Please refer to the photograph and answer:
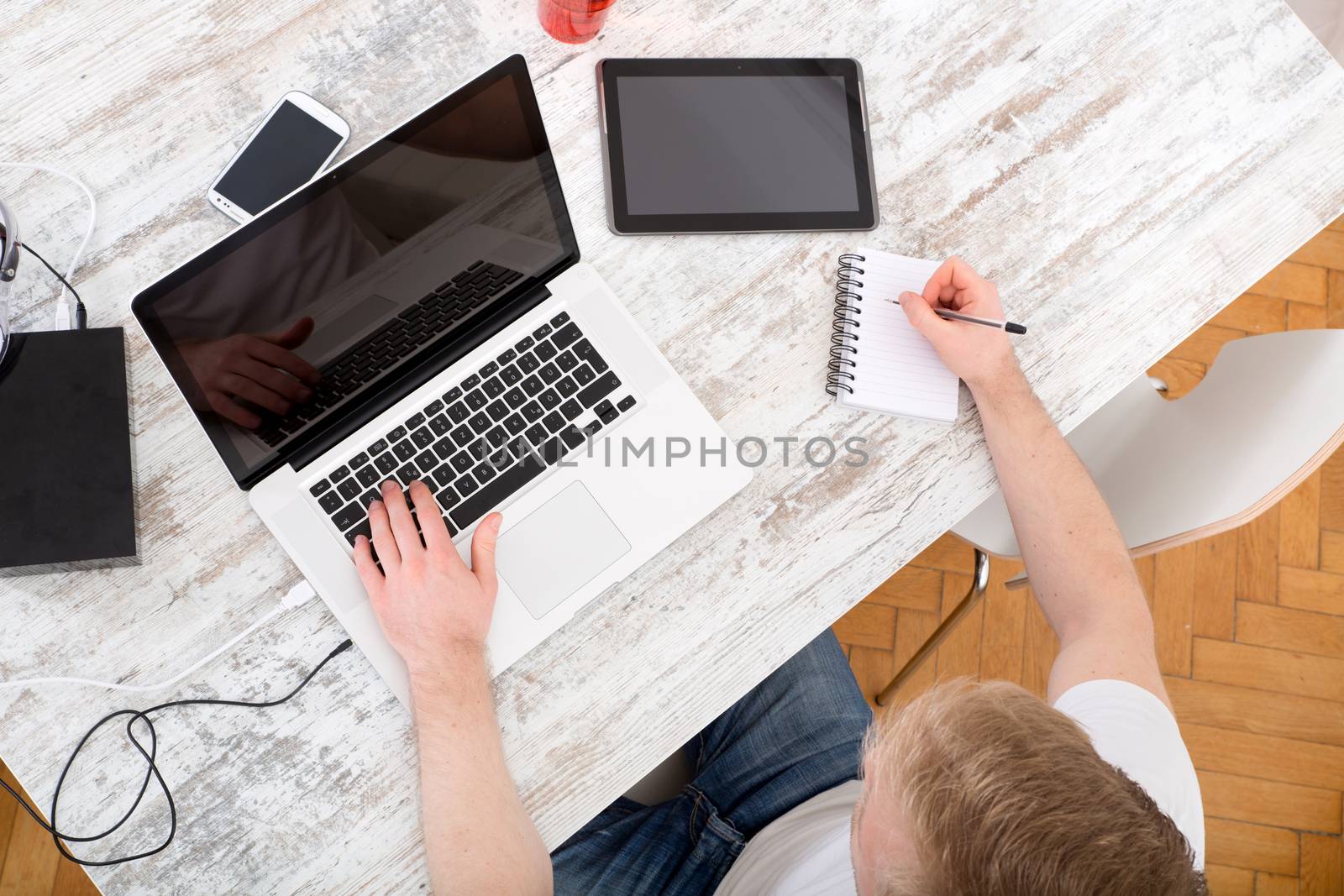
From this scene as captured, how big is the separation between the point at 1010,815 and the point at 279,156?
97cm

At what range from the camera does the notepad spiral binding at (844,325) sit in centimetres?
101

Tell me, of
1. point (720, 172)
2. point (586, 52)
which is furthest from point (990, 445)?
point (586, 52)

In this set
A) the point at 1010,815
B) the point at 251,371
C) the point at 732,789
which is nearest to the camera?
the point at 1010,815

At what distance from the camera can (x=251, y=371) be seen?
0.83m

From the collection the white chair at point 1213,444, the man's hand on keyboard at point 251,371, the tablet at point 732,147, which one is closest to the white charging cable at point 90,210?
the man's hand on keyboard at point 251,371

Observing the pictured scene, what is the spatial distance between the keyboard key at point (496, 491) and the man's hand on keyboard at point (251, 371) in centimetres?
19

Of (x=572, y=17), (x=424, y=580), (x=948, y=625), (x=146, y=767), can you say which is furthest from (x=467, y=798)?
(x=948, y=625)

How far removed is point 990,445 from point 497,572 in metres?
0.58

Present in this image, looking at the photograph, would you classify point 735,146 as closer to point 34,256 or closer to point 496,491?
point 496,491

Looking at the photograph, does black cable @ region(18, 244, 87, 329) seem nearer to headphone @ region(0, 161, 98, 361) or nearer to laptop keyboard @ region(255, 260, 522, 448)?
headphone @ region(0, 161, 98, 361)

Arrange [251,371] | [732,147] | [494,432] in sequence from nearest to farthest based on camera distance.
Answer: [251,371]
[494,432]
[732,147]

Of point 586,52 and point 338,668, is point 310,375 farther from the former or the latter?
point 586,52

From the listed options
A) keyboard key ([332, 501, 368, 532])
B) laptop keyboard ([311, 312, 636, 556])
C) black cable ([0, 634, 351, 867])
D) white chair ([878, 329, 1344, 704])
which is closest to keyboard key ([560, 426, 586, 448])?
laptop keyboard ([311, 312, 636, 556])

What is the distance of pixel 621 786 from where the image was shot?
91cm
